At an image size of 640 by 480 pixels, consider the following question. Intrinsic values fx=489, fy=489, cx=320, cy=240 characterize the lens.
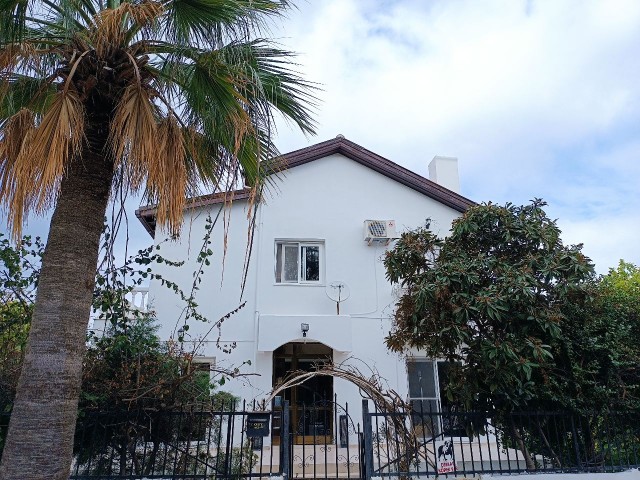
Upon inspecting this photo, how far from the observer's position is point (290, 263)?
43.9ft

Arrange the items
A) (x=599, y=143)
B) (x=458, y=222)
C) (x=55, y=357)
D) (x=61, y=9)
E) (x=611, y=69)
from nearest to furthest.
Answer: (x=55, y=357) < (x=61, y=9) < (x=458, y=222) < (x=611, y=69) < (x=599, y=143)

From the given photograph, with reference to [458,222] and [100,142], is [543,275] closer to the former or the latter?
[458,222]

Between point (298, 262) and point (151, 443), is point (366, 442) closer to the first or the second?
point (151, 443)

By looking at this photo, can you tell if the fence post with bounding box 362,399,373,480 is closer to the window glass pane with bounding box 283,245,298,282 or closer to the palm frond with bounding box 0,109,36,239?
the palm frond with bounding box 0,109,36,239

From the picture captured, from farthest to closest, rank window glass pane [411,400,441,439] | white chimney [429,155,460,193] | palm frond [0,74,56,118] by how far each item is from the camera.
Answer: white chimney [429,155,460,193]
window glass pane [411,400,441,439]
palm frond [0,74,56,118]

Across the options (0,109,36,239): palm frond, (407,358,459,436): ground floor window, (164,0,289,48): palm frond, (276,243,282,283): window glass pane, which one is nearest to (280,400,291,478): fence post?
(0,109,36,239): palm frond

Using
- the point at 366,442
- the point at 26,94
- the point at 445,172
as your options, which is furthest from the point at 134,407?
the point at 445,172

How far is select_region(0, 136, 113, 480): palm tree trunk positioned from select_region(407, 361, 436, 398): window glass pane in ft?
31.6

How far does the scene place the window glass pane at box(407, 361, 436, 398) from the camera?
12.6 m

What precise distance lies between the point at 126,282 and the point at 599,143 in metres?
11.1

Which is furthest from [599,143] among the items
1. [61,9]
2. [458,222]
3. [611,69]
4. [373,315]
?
[61,9]

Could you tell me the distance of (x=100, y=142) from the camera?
501cm

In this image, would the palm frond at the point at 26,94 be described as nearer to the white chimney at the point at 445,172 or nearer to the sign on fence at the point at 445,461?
the sign on fence at the point at 445,461

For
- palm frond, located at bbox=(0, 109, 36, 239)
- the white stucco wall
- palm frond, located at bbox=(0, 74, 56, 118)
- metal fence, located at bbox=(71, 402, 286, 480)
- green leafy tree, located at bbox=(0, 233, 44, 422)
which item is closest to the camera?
palm frond, located at bbox=(0, 109, 36, 239)
